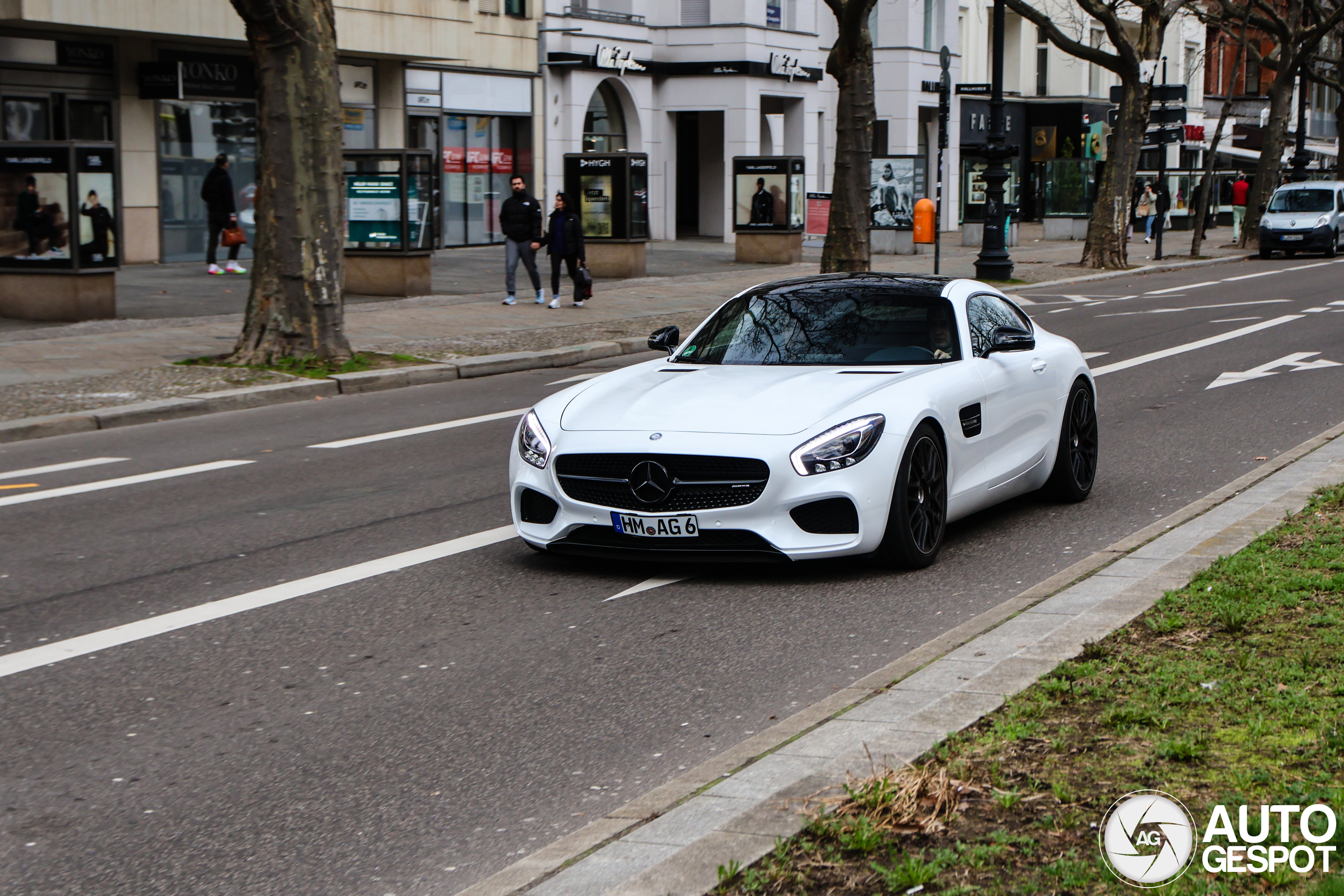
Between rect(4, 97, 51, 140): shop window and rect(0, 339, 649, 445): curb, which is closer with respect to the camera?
rect(0, 339, 649, 445): curb

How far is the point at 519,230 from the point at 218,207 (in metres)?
6.24

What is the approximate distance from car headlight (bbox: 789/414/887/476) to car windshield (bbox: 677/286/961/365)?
38.3 inches

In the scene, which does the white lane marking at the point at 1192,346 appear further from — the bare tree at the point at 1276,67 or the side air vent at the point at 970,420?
the bare tree at the point at 1276,67

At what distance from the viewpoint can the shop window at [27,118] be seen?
26.8 meters

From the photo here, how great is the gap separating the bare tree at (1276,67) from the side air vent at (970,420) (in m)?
38.4

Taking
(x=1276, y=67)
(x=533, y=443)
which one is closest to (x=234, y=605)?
(x=533, y=443)

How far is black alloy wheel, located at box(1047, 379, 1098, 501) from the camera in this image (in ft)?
30.0

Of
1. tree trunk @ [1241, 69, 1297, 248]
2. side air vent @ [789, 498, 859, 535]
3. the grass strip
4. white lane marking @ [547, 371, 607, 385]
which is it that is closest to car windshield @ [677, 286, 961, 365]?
side air vent @ [789, 498, 859, 535]

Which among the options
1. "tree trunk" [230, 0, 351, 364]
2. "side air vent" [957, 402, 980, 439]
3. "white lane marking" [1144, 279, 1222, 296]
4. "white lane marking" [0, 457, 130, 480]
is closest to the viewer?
"side air vent" [957, 402, 980, 439]

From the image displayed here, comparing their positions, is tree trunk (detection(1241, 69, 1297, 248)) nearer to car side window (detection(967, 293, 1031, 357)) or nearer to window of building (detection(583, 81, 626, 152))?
window of building (detection(583, 81, 626, 152))

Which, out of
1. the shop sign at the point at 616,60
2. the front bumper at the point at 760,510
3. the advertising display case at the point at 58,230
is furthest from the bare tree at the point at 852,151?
the front bumper at the point at 760,510

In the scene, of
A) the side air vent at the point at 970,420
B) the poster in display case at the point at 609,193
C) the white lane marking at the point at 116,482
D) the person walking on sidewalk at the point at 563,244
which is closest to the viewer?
the side air vent at the point at 970,420

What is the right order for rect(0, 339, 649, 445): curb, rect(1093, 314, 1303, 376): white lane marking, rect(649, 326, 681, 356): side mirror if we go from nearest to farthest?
1. rect(649, 326, 681, 356): side mirror
2. rect(0, 339, 649, 445): curb
3. rect(1093, 314, 1303, 376): white lane marking

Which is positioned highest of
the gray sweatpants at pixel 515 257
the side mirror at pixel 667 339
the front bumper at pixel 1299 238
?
the front bumper at pixel 1299 238
